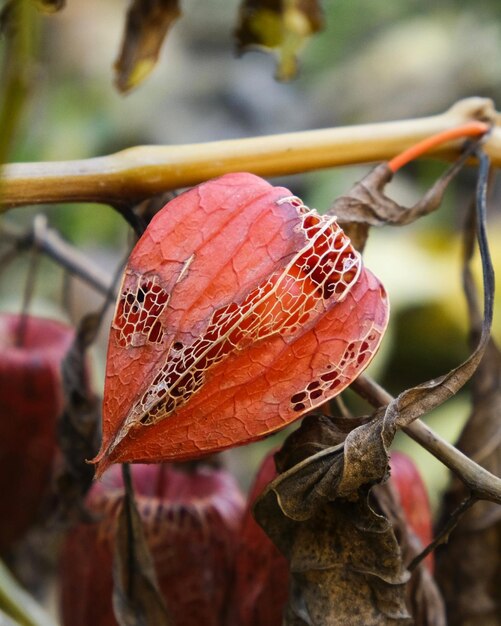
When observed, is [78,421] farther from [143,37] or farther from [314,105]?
[314,105]

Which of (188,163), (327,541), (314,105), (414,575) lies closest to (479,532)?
(414,575)

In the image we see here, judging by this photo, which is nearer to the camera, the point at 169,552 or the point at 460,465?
the point at 460,465

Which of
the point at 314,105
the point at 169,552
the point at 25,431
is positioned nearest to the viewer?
the point at 169,552

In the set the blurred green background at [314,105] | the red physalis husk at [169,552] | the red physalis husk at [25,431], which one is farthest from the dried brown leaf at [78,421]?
the blurred green background at [314,105]

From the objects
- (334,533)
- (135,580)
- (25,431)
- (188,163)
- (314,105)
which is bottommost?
(314,105)

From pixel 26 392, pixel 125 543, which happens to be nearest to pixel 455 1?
pixel 26 392

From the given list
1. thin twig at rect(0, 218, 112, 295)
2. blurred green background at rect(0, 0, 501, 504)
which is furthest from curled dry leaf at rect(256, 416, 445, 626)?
blurred green background at rect(0, 0, 501, 504)

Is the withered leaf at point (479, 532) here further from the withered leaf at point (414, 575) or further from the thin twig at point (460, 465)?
the thin twig at point (460, 465)
